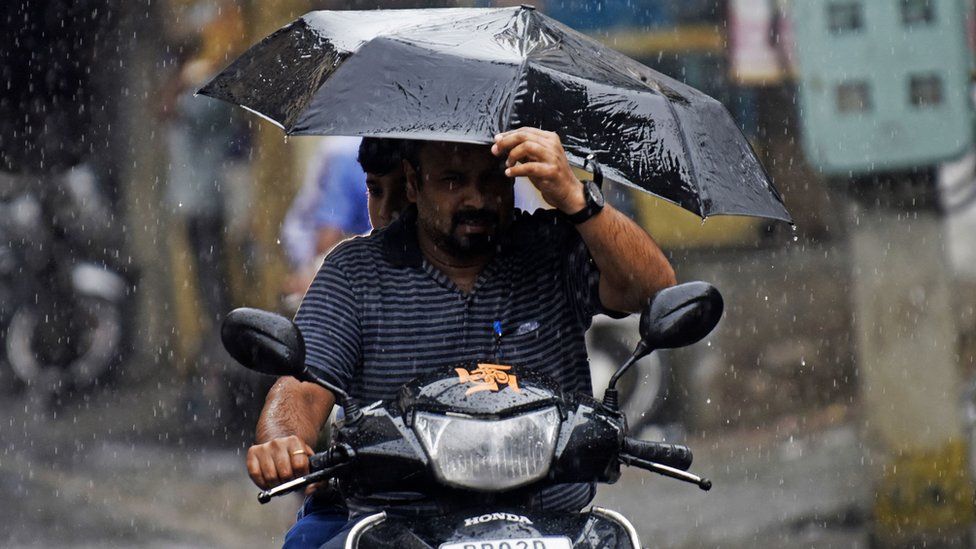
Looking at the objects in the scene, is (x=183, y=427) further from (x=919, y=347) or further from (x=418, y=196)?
(x=418, y=196)

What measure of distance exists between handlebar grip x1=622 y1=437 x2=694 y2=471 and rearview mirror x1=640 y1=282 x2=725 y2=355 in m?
0.18

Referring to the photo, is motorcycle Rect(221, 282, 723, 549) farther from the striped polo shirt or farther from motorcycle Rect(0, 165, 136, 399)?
motorcycle Rect(0, 165, 136, 399)

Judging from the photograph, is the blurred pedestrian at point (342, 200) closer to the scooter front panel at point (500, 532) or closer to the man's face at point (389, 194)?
the man's face at point (389, 194)

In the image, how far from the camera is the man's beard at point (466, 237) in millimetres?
3645

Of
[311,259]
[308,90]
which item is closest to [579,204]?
[308,90]

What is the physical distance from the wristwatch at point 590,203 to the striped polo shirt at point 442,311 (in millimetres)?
299

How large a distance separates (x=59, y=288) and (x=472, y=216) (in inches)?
298

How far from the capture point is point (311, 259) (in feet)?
27.0

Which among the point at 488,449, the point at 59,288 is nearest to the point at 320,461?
the point at 488,449

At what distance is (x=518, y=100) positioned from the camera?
347cm

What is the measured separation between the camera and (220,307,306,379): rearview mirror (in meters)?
2.97

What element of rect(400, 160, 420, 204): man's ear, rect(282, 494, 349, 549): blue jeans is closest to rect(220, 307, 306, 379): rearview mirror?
rect(282, 494, 349, 549): blue jeans

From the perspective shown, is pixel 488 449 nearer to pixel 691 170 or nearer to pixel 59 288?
pixel 691 170

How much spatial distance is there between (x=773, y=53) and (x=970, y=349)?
235 centimetres
